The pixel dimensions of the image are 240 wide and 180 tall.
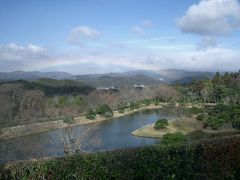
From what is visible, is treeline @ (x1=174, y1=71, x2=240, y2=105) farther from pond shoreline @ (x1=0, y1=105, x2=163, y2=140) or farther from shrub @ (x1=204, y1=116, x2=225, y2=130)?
shrub @ (x1=204, y1=116, x2=225, y2=130)

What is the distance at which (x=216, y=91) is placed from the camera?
5312 centimetres

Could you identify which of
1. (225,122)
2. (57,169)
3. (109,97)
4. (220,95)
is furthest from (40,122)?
(57,169)

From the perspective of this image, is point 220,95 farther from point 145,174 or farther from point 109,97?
point 145,174

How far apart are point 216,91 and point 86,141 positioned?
32.2m

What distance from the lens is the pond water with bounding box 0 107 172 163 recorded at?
64.7 feet

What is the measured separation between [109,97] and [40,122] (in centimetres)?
1700

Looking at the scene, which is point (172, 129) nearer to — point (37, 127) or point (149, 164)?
point (37, 127)

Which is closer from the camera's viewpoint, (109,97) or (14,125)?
(14,125)

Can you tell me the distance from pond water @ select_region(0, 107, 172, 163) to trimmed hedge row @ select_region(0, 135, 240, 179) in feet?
25.4

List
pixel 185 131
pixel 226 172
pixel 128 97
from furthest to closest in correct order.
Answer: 1. pixel 128 97
2. pixel 185 131
3. pixel 226 172

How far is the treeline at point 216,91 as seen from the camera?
50.3 metres

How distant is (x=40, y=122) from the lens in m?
43.3

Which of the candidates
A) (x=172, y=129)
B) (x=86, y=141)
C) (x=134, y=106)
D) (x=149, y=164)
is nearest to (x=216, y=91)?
(x=134, y=106)

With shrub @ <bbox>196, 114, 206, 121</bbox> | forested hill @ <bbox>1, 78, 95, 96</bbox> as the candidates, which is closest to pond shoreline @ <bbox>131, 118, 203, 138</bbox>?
shrub @ <bbox>196, 114, 206, 121</bbox>
